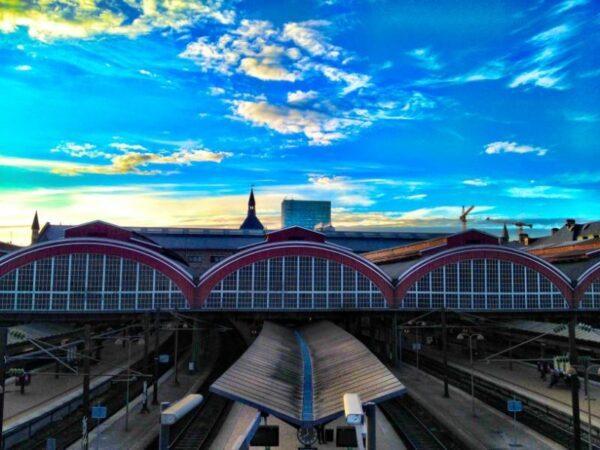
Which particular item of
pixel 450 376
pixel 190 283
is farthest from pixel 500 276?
pixel 190 283

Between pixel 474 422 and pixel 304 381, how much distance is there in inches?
546

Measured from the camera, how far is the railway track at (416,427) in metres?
29.4

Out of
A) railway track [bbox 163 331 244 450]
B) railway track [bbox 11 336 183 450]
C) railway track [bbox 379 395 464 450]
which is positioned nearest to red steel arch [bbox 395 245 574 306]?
railway track [bbox 379 395 464 450]

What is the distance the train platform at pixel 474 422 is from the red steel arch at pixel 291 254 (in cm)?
1483

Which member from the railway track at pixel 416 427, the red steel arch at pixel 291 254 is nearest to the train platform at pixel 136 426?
the red steel arch at pixel 291 254

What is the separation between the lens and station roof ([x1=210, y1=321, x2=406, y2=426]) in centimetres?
1989

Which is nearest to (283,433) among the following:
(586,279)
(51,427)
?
(51,427)

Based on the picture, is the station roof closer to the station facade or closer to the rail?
the rail

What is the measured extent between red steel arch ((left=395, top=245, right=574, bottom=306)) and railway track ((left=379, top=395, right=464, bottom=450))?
20.0 m

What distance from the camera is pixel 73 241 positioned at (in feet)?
175

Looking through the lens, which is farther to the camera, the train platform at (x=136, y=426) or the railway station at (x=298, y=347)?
the train platform at (x=136, y=426)

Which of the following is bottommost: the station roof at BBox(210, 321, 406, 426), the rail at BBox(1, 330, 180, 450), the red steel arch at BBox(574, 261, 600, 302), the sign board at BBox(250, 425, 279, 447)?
the rail at BBox(1, 330, 180, 450)

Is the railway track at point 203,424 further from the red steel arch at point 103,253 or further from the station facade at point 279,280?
the red steel arch at point 103,253

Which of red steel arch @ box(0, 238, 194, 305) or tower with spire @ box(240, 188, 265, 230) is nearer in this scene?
red steel arch @ box(0, 238, 194, 305)
